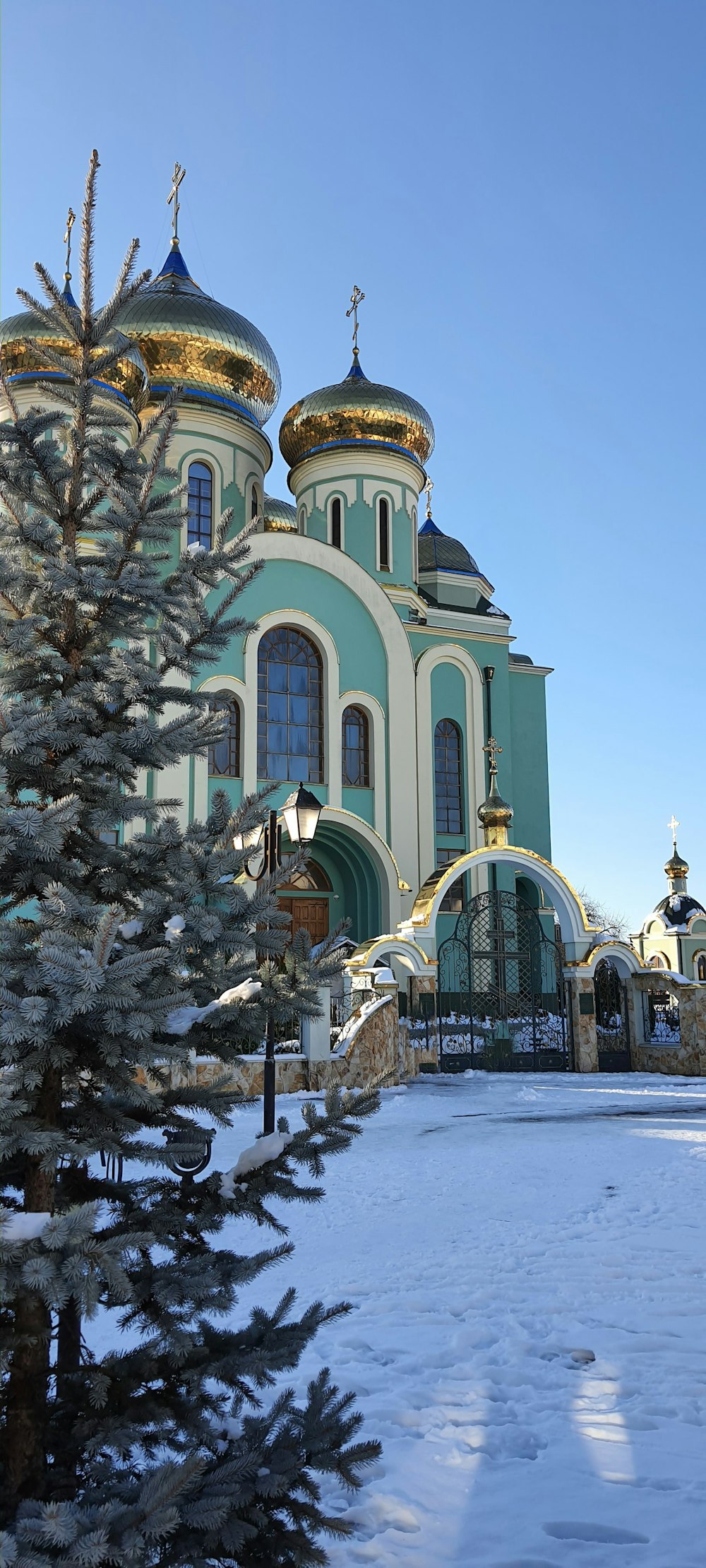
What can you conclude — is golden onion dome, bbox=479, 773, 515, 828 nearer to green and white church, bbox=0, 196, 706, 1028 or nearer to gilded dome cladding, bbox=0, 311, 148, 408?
green and white church, bbox=0, 196, 706, 1028

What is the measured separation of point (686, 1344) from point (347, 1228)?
7.19 ft

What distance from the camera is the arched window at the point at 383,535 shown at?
75.3 feet

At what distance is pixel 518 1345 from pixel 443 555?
75.4ft

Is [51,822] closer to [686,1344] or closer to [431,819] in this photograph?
[686,1344]

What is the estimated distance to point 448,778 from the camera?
21578 millimetres

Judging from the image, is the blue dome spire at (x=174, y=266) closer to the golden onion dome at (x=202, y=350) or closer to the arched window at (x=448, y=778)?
the golden onion dome at (x=202, y=350)

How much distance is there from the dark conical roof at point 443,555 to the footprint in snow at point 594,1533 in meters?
23.3

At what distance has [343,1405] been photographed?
8.09ft

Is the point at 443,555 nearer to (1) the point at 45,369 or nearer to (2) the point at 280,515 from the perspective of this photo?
(2) the point at 280,515

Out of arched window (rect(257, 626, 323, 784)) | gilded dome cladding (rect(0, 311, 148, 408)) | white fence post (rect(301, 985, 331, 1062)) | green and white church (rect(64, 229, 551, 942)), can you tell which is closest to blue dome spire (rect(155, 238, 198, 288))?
green and white church (rect(64, 229, 551, 942))

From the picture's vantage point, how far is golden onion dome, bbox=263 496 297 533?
27.5 m

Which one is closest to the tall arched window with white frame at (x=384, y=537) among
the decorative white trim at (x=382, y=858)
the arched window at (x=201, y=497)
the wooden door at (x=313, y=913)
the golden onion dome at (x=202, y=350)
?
the golden onion dome at (x=202, y=350)

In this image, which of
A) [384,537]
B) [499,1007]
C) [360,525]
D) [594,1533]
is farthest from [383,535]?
[594,1533]

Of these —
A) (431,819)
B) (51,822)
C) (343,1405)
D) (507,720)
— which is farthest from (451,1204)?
(507,720)
